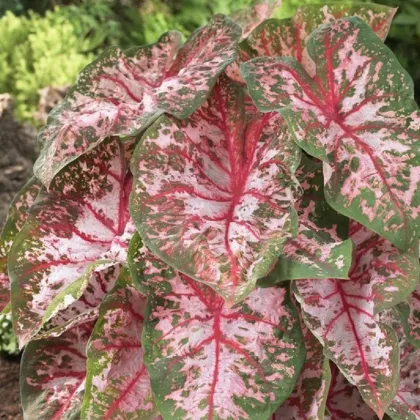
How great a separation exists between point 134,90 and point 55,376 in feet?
1.47

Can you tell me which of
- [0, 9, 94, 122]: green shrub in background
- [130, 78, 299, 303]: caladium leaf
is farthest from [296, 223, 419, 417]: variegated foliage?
[0, 9, 94, 122]: green shrub in background

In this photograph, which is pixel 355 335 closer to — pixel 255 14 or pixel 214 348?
pixel 214 348

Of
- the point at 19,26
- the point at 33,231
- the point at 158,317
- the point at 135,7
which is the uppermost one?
the point at 33,231

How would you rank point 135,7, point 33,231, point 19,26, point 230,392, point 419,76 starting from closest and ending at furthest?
1. point 230,392
2. point 33,231
3. point 419,76
4. point 19,26
5. point 135,7

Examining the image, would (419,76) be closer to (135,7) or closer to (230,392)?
(135,7)

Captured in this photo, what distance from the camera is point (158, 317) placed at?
84 cm

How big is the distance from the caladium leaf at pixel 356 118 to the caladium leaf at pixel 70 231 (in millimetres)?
264

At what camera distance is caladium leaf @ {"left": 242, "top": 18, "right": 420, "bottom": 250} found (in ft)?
2.55

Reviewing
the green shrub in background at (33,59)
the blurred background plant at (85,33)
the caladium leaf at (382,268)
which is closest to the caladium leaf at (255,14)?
the caladium leaf at (382,268)

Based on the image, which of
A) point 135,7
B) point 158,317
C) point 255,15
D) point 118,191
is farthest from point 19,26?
point 158,317

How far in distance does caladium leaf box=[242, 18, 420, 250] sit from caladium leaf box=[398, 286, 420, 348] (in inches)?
5.2

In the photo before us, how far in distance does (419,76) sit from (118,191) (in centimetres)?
214

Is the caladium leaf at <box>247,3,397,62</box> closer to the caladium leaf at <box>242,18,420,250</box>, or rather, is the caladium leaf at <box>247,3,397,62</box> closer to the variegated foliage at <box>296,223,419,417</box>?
the caladium leaf at <box>242,18,420,250</box>

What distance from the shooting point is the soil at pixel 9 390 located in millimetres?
1519
